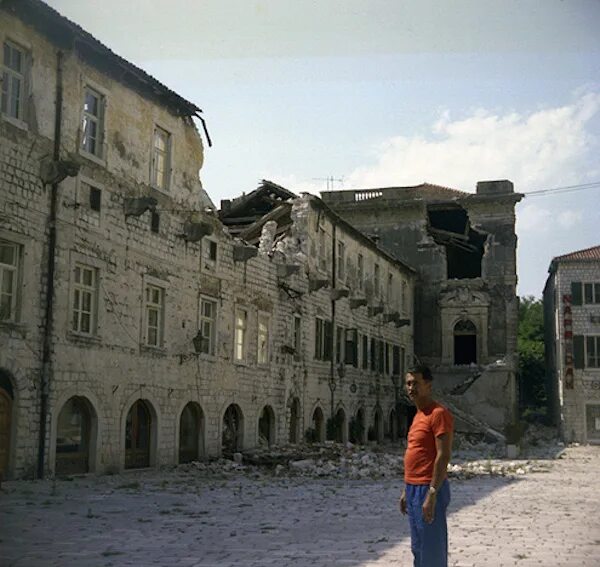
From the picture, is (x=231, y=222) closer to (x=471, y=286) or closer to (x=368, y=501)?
(x=471, y=286)

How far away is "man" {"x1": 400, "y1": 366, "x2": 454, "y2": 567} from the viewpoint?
6102mm

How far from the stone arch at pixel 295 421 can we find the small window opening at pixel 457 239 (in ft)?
63.9

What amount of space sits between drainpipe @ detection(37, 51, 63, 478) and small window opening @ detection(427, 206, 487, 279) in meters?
30.3

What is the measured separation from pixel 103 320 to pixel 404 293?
87.4ft

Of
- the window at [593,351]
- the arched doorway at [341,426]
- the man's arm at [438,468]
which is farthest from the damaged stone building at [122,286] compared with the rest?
the window at [593,351]

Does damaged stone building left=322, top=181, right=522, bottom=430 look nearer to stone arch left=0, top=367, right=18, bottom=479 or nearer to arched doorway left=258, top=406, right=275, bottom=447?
Answer: arched doorway left=258, top=406, right=275, bottom=447

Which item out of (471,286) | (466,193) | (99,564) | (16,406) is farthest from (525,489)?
(466,193)

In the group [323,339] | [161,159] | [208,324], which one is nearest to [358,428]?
[323,339]

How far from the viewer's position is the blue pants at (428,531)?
240 inches

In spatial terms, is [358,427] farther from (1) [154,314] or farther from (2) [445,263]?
(1) [154,314]

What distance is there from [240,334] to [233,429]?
8.98 ft

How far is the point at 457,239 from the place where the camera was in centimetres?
4547

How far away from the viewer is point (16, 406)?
14992 mm

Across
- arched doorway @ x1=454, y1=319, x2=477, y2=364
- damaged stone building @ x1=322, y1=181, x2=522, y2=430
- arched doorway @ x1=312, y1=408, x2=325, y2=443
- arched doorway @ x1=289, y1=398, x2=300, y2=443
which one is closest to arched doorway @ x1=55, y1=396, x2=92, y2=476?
arched doorway @ x1=289, y1=398, x2=300, y2=443
